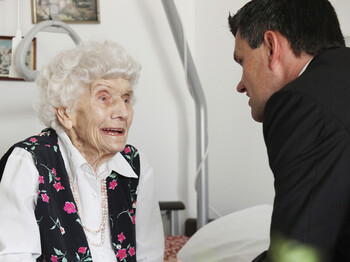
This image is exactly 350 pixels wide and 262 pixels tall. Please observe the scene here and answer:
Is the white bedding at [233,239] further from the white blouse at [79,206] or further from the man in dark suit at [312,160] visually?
the man in dark suit at [312,160]

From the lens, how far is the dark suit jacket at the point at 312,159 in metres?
1.04

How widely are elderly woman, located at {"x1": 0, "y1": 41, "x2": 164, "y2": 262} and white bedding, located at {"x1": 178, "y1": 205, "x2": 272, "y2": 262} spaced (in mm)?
234

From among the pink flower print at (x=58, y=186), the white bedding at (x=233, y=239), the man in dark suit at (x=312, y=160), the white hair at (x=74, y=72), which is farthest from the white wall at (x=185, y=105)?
the man in dark suit at (x=312, y=160)

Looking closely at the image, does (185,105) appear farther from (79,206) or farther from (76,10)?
(79,206)

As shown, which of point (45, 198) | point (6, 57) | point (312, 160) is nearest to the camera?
point (312, 160)

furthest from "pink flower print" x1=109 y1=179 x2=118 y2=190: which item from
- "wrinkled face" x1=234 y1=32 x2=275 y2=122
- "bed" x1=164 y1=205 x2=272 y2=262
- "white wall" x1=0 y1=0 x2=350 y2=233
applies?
"white wall" x1=0 y1=0 x2=350 y2=233

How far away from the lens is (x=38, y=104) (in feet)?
5.55

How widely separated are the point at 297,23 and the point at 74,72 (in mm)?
694

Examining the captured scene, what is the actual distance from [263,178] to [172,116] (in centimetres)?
55

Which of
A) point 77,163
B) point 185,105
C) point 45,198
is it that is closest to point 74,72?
point 77,163

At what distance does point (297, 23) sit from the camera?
126 centimetres

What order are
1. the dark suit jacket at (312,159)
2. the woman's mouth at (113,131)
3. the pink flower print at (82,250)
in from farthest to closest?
the woman's mouth at (113,131) → the pink flower print at (82,250) → the dark suit jacket at (312,159)

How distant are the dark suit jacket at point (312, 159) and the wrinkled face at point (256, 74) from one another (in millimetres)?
204

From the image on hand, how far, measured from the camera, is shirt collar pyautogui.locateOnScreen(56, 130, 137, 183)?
5.41 ft
